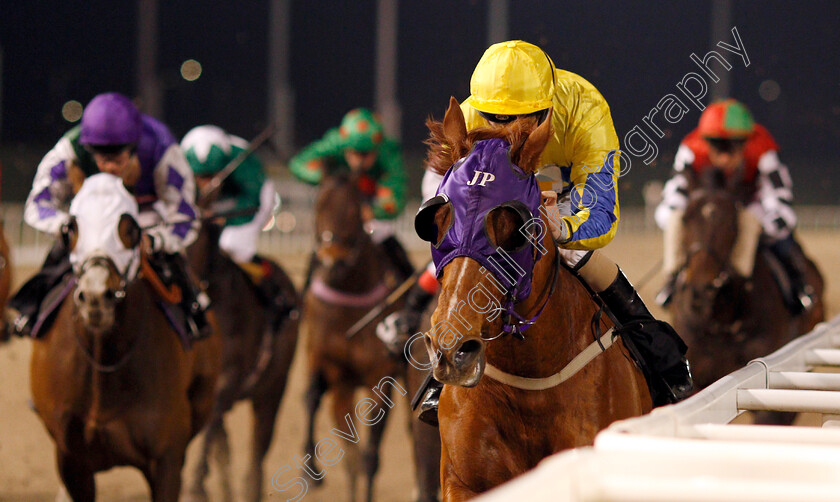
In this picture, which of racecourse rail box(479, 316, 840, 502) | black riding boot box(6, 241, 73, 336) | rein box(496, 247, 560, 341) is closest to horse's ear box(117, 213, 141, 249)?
black riding boot box(6, 241, 73, 336)

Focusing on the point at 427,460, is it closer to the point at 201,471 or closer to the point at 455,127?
the point at 201,471

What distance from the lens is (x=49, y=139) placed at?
1984 cm

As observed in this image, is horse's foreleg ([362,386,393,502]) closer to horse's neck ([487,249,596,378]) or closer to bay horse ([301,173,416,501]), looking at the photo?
bay horse ([301,173,416,501])

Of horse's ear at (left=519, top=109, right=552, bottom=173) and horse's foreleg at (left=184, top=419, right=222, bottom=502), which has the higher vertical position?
horse's ear at (left=519, top=109, right=552, bottom=173)

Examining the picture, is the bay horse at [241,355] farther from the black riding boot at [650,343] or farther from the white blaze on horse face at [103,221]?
the black riding boot at [650,343]

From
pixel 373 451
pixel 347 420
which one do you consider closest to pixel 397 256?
pixel 347 420

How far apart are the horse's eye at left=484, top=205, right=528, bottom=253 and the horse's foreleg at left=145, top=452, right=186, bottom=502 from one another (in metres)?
2.38

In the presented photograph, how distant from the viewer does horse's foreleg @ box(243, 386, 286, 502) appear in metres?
6.23

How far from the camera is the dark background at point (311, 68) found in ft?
63.3

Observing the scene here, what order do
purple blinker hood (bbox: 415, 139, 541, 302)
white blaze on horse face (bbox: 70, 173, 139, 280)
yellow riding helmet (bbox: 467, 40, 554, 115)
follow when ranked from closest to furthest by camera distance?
purple blinker hood (bbox: 415, 139, 541, 302), yellow riding helmet (bbox: 467, 40, 554, 115), white blaze on horse face (bbox: 70, 173, 139, 280)

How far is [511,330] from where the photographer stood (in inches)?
99.8

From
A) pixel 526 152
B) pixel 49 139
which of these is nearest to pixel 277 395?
pixel 526 152

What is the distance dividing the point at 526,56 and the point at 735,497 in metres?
1.89

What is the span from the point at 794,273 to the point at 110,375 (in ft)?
14.6
